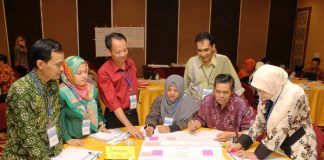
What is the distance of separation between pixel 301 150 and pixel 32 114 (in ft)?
4.94

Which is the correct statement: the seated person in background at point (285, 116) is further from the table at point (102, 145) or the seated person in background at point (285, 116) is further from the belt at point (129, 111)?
the belt at point (129, 111)

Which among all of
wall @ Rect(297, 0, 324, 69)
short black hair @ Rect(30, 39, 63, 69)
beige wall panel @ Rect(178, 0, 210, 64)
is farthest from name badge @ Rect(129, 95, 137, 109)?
wall @ Rect(297, 0, 324, 69)

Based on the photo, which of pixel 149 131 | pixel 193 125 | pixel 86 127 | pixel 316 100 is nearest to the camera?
pixel 86 127

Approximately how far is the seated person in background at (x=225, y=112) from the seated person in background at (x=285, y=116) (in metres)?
0.51

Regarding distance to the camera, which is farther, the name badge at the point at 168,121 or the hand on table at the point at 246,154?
the name badge at the point at 168,121

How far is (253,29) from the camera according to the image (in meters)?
7.43

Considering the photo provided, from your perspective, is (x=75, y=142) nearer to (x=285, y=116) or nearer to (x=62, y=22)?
(x=285, y=116)

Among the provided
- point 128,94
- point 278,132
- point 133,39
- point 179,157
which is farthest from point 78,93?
point 133,39

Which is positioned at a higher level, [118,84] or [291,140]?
[118,84]

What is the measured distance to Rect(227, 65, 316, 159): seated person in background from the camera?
151 cm

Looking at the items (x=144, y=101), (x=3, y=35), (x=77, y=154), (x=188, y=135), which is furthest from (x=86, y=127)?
(x=3, y=35)

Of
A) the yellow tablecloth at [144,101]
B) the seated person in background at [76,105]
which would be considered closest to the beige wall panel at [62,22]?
the yellow tablecloth at [144,101]

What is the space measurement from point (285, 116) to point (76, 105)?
1.32 meters

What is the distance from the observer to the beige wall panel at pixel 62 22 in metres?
6.41
